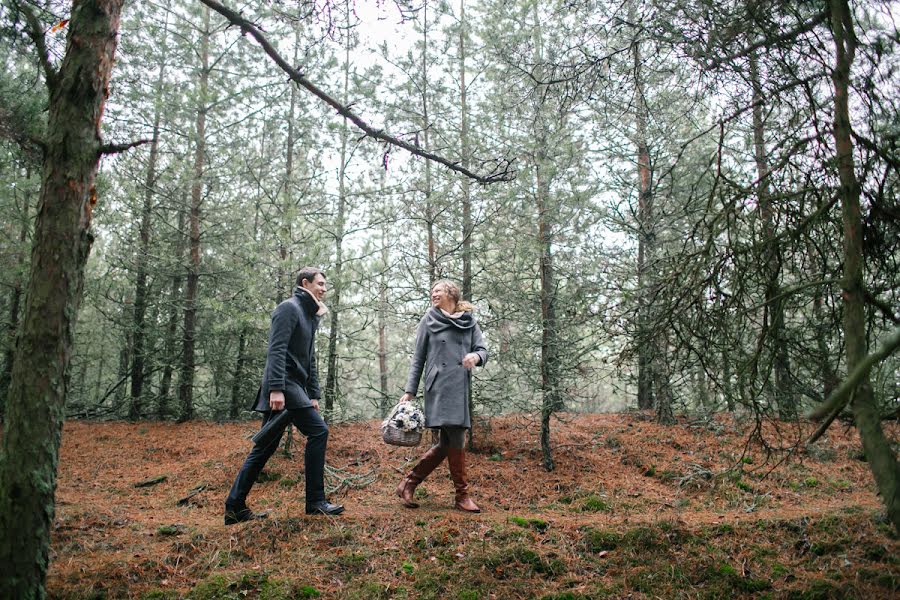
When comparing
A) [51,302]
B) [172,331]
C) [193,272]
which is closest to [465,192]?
[51,302]

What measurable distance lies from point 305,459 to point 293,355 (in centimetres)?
100

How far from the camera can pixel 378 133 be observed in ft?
15.5

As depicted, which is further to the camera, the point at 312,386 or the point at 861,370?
the point at 312,386

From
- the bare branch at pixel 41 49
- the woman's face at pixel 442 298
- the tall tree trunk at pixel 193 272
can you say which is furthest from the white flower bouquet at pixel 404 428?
the tall tree trunk at pixel 193 272

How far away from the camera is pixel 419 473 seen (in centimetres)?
584

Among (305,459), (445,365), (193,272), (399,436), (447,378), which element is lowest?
(305,459)

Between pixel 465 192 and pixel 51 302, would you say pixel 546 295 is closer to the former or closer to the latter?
pixel 465 192

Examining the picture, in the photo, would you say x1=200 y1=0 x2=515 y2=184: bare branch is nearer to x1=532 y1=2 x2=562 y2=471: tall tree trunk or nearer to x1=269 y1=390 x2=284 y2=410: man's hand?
x1=269 y1=390 x2=284 y2=410: man's hand

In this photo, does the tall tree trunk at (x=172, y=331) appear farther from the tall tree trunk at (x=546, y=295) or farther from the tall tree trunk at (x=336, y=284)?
the tall tree trunk at (x=546, y=295)

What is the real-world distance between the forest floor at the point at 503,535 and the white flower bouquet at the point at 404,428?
0.80m

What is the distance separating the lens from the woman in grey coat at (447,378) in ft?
17.9

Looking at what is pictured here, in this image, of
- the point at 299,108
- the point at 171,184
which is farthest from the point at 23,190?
the point at 299,108

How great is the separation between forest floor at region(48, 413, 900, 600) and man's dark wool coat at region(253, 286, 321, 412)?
116 centimetres

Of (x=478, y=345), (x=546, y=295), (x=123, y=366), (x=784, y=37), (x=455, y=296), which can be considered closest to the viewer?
(x=784, y=37)
